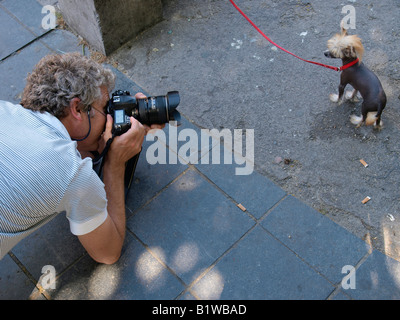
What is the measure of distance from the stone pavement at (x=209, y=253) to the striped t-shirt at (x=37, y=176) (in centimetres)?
58

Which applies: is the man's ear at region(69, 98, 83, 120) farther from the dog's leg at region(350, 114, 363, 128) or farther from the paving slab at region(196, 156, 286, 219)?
the dog's leg at region(350, 114, 363, 128)

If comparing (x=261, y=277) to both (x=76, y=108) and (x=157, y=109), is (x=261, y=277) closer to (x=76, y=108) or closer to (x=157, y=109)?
(x=157, y=109)

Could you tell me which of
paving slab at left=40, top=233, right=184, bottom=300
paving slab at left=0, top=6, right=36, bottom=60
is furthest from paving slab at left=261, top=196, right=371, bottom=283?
paving slab at left=0, top=6, right=36, bottom=60

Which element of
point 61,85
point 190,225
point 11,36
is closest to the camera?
point 61,85

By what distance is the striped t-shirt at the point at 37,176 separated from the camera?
181 cm

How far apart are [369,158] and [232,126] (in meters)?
1.04

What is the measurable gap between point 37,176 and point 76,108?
495 mm

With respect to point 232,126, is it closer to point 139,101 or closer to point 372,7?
point 139,101

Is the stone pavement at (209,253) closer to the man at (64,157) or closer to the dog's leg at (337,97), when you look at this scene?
the man at (64,157)

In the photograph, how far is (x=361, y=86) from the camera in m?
2.84

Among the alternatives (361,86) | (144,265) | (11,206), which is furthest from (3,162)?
(361,86)

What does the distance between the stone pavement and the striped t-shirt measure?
579mm

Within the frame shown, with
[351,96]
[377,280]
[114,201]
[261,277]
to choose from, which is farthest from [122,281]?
[351,96]

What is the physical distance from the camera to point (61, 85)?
2109 mm
